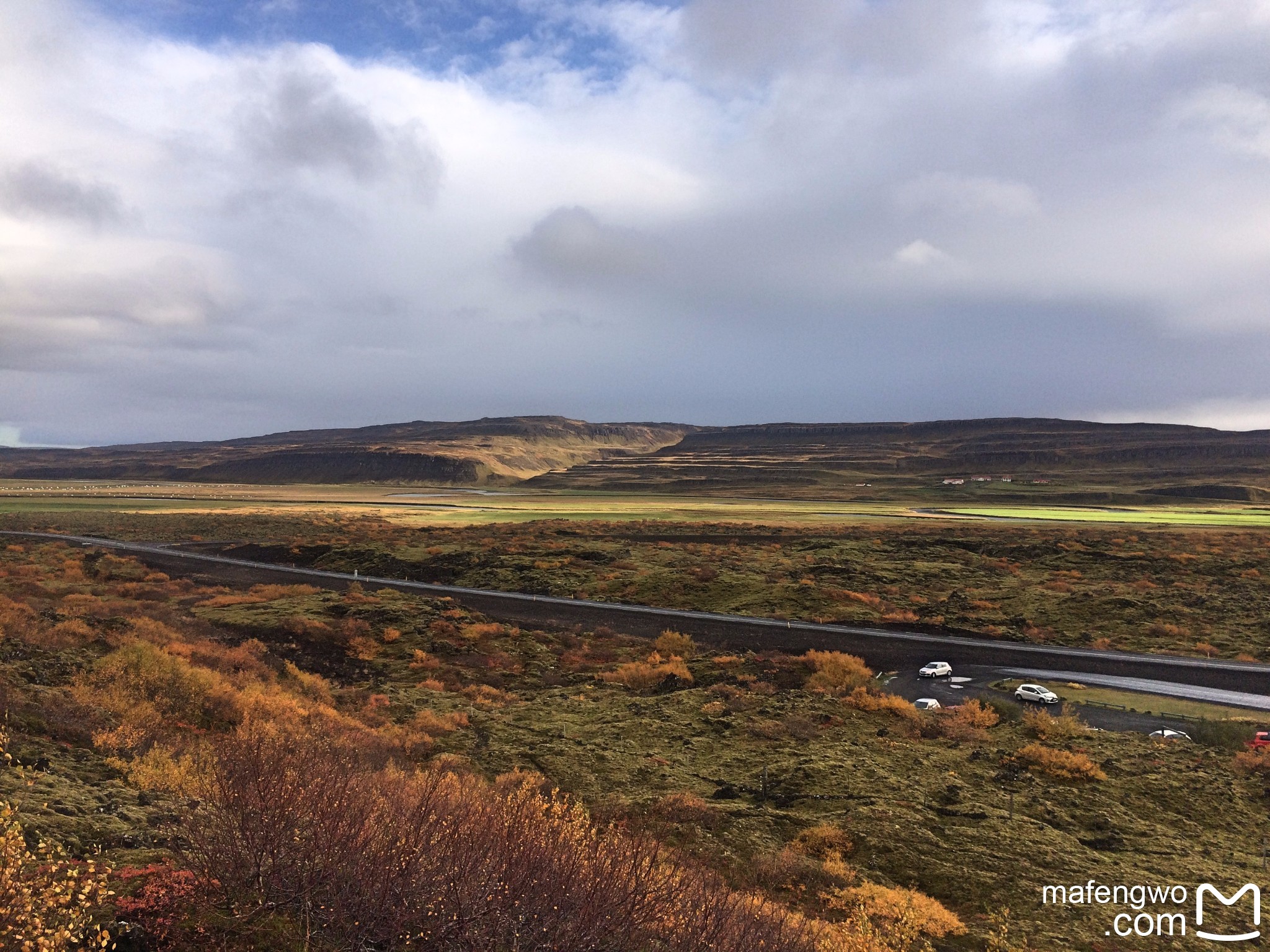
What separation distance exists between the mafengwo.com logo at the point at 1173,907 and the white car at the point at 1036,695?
1357cm

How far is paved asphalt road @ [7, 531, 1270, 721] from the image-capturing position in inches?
1129

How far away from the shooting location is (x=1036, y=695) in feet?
80.9

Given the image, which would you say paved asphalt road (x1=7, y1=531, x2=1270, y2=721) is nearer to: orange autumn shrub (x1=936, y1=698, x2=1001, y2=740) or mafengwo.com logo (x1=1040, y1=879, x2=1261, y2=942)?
orange autumn shrub (x1=936, y1=698, x2=1001, y2=740)

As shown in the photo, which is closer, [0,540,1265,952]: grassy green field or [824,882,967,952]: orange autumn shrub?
[824,882,967,952]: orange autumn shrub

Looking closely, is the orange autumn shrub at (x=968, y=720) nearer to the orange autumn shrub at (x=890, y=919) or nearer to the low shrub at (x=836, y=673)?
the low shrub at (x=836, y=673)

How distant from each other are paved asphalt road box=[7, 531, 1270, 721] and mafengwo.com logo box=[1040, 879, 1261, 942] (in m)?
13.4

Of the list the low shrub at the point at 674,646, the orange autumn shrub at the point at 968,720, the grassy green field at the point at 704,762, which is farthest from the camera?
the low shrub at the point at 674,646

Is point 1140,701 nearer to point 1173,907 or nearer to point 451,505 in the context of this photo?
point 1173,907

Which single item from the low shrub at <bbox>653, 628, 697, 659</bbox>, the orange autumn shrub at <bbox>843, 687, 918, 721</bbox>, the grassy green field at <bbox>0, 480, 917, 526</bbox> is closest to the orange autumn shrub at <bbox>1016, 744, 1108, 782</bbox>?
the orange autumn shrub at <bbox>843, 687, 918, 721</bbox>

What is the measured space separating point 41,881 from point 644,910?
18.0 feet

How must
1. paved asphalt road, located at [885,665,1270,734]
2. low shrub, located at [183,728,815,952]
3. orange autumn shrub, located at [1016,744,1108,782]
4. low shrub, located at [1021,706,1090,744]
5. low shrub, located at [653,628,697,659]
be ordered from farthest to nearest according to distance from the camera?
low shrub, located at [653,628,697,659] < paved asphalt road, located at [885,665,1270,734] < low shrub, located at [1021,706,1090,744] < orange autumn shrub, located at [1016,744,1108,782] < low shrub, located at [183,728,815,952]

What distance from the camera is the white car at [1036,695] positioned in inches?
961

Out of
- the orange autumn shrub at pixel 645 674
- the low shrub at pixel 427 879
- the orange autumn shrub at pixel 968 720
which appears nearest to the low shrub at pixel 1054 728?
the orange autumn shrub at pixel 968 720

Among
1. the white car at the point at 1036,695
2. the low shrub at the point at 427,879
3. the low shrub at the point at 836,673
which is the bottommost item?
the white car at the point at 1036,695
